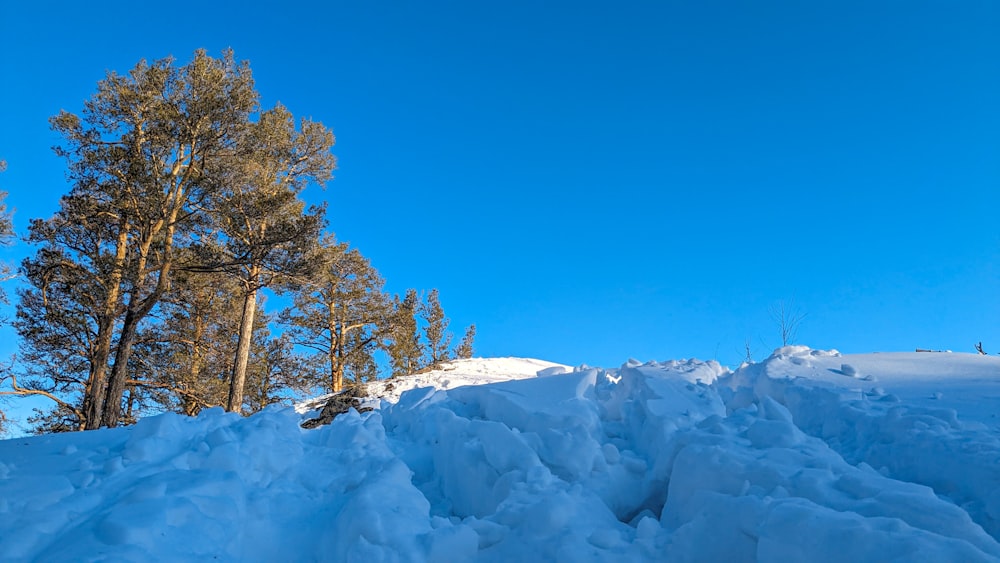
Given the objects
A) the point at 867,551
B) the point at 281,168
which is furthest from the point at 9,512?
the point at 281,168

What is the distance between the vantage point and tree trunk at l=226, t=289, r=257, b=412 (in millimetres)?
12641

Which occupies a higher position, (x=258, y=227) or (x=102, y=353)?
(x=258, y=227)

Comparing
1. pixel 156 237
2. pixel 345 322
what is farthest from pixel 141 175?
pixel 345 322

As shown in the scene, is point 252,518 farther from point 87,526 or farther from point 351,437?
point 351,437

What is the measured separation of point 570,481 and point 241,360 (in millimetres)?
10910

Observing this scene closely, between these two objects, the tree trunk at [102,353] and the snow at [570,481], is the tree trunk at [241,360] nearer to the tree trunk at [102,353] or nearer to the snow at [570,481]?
the tree trunk at [102,353]

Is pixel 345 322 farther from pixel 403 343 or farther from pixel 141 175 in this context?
pixel 141 175

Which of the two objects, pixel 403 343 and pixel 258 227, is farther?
pixel 403 343

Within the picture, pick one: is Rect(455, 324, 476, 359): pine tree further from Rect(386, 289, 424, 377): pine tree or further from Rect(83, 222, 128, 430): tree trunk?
Rect(83, 222, 128, 430): tree trunk

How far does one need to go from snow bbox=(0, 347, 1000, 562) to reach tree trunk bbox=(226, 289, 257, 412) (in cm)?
753

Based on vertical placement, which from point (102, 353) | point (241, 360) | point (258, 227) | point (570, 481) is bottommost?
point (570, 481)

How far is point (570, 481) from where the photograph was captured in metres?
4.64

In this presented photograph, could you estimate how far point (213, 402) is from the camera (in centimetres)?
1358

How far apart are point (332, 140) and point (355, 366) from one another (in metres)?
8.05
